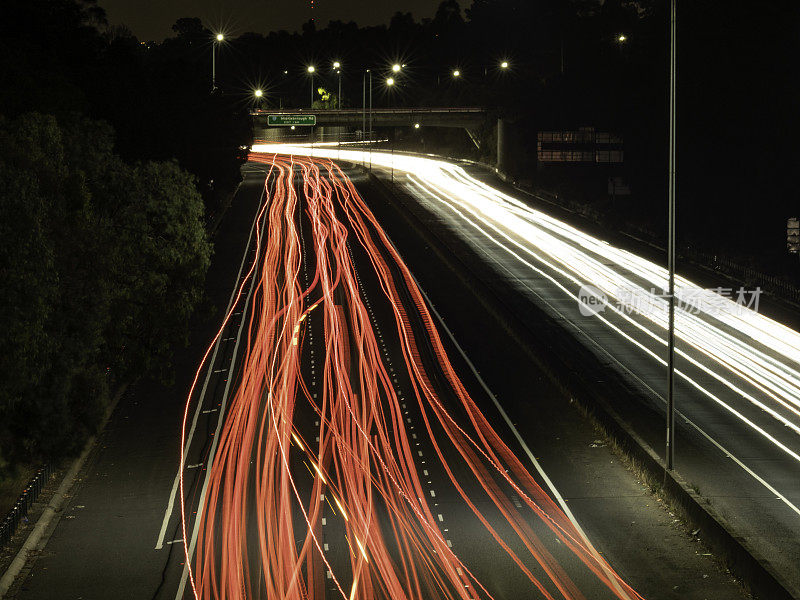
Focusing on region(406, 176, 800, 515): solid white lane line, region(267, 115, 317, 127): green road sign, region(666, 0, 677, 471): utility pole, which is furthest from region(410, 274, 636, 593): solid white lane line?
region(267, 115, 317, 127): green road sign

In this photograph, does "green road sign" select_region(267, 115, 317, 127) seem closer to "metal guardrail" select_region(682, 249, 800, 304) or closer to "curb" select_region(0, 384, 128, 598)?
"metal guardrail" select_region(682, 249, 800, 304)

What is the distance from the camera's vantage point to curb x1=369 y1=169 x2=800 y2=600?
1603 cm

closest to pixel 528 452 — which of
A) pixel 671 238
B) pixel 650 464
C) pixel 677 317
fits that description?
pixel 650 464

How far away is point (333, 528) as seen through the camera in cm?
1947

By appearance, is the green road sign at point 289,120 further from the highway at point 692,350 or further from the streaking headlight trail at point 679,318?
the highway at point 692,350

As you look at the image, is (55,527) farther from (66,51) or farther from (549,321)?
(66,51)

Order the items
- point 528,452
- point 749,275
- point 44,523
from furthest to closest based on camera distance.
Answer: point 749,275
point 528,452
point 44,523

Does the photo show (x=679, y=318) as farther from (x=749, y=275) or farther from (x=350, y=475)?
(x=350, y=475)

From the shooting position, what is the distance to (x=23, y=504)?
1988 cm

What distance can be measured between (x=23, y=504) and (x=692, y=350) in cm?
2150

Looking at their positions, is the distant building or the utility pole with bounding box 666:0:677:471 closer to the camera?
the utility pole with bounding box 666:0:677:471

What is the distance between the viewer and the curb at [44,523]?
17469 millimetres

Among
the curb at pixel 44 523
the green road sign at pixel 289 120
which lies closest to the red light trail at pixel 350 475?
the curb at pixel 44 523

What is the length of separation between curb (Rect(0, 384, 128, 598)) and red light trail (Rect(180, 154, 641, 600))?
242 centimetres
